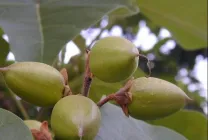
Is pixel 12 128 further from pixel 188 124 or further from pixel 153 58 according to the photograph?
pixel 153 58

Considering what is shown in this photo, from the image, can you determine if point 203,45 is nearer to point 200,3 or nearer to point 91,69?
point 200,3

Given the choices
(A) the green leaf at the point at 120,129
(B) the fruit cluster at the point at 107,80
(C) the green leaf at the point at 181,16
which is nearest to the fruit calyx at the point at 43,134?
(B) the fruit cluster at the point at 107,80

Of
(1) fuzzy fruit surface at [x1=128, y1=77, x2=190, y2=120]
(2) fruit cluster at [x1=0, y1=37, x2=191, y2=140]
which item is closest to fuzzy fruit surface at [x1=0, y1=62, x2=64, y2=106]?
(2) fruit cluster at [x1=0, y1=37, x2=191, y2=140]

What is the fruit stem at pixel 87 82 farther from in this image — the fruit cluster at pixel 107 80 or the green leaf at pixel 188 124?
the green leaf at pixel 188 124

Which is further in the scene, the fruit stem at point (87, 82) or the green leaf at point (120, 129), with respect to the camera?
the green leaf at point (120, 129)

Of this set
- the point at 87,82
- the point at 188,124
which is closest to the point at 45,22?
the point at 87,82

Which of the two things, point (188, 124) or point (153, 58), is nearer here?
point (188, 124)
